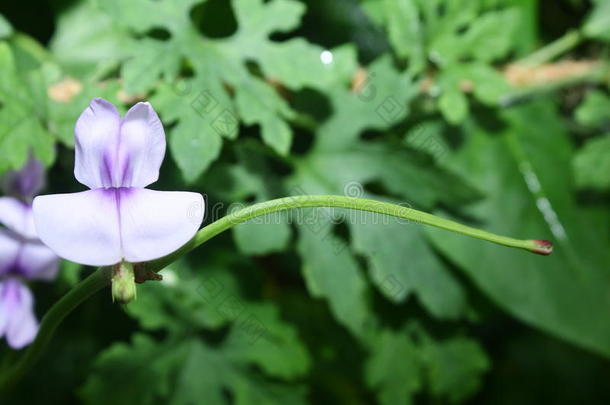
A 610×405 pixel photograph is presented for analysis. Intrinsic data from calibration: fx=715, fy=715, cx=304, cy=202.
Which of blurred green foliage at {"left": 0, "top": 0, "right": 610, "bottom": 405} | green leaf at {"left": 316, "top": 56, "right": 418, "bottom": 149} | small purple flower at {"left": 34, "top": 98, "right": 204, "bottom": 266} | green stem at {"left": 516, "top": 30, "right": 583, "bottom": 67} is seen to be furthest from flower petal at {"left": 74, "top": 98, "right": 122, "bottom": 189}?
green stem at {"left": 516, "top": 30, "right": 583, "bottom": 67}

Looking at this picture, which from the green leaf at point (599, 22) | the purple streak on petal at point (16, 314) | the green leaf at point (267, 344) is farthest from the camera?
the green leaf at point (599, 22)

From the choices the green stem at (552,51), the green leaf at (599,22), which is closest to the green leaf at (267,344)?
the green stem at (552,51)

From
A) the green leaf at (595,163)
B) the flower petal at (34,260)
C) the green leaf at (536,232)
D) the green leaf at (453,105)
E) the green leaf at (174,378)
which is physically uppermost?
the green leaf at (453,105)

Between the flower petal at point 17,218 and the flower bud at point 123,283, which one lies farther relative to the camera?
the flower petal at point 17,218

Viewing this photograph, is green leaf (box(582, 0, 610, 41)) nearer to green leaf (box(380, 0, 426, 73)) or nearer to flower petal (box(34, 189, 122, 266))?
green leaf (box(380, 0, 426, 73))

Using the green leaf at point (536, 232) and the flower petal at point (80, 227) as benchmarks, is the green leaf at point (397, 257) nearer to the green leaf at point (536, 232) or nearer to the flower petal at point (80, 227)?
the green leaf at point (536, 232)

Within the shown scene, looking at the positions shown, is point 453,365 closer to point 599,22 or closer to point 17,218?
point 599,22
